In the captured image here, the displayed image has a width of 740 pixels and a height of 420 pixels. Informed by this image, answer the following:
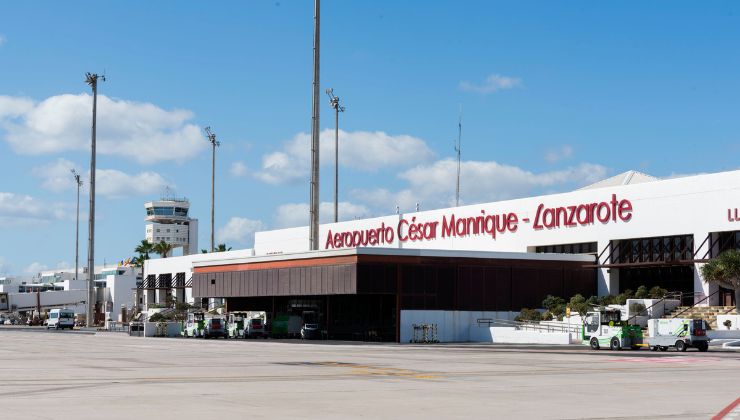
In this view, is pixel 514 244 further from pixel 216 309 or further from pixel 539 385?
pixel 539 385

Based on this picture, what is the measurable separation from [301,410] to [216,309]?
274 feet

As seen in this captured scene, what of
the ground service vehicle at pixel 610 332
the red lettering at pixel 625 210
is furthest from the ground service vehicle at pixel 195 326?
the ground service vehicle at pixel 610 332

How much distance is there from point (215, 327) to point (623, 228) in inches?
→ 1263

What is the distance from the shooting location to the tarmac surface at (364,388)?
2078 cm

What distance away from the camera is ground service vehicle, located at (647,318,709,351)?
172 feet

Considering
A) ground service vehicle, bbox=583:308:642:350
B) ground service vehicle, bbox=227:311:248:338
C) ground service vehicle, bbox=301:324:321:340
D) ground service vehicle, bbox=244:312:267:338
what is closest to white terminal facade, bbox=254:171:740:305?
ground service vehicle, bbox=583:308:642:350

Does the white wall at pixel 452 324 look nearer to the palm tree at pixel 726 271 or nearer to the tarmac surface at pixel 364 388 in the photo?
the palm tree at pixel 726 271

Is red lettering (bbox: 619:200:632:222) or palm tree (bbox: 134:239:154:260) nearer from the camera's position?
red lettering (bbox: 619:200:632:222)

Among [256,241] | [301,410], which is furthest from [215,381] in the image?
[256,241]

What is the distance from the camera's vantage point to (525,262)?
76.7 meters

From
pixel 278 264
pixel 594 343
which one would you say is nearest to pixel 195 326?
pixel 278 264

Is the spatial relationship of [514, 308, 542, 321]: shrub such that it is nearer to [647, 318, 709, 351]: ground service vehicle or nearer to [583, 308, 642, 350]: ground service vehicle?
[583, 308, 642, 350]: ground service vehicle

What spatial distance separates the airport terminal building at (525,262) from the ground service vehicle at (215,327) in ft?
14.3

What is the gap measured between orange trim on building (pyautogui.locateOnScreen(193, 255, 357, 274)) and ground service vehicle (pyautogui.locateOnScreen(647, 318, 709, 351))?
2306 centimetres
